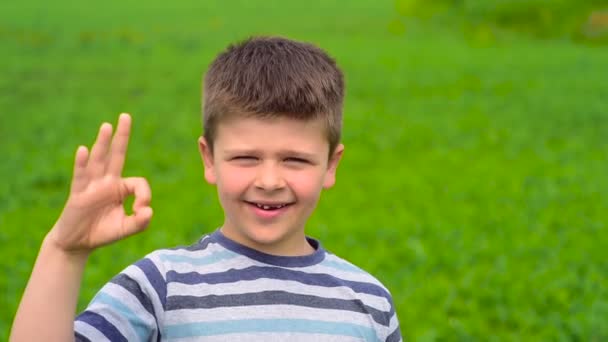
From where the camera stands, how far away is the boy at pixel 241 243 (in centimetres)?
196

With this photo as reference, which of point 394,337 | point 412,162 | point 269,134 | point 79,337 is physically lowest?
point 412,162

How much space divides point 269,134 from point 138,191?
0.36 metres

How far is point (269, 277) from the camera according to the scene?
2.22 m

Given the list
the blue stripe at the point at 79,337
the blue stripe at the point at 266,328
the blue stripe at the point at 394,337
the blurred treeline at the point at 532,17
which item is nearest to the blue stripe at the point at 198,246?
the blue stripe at the point at 266,328

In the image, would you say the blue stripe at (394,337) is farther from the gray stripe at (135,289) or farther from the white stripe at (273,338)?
the gray stripe at (135,289)

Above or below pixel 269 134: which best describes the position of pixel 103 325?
below

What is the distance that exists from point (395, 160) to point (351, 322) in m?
7.98

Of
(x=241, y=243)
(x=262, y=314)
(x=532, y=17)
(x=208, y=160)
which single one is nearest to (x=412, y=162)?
(x=208, y=160)

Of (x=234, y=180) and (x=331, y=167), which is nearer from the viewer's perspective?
(x=234, y=180)

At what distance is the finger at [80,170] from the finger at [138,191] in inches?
4.5

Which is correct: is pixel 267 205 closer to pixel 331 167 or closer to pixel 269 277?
pixel 269 277

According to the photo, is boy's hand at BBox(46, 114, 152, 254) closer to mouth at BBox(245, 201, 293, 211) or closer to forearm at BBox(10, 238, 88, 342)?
forearm at BBox(10, 238, 88, 342)

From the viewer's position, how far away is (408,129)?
11.8 metres

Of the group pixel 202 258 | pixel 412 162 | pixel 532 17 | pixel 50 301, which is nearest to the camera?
pixel 50 301
